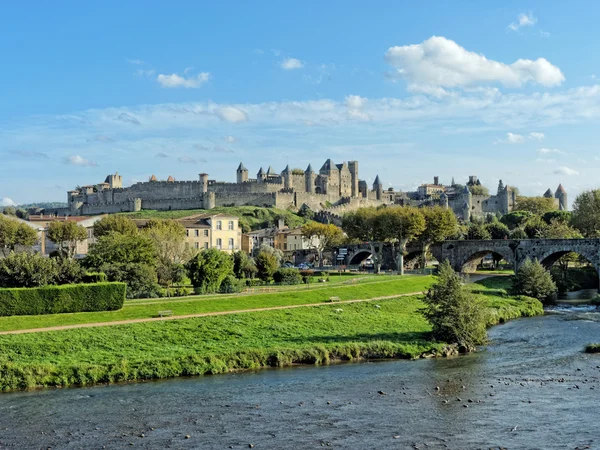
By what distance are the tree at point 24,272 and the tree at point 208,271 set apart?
12.0m

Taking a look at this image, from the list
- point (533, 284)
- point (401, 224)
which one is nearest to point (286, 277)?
point (401, 224)

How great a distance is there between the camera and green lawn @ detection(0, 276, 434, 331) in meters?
32.9

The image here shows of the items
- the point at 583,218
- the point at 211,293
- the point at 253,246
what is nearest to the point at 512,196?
the point at 583,218

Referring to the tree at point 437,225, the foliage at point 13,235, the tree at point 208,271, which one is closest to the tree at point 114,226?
the foliage at point 13,235

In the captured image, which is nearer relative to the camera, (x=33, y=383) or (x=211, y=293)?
(x=33, y=383)

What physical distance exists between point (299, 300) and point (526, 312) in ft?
57.2

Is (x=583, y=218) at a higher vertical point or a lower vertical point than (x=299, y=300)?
higher

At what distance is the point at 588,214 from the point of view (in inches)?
3487

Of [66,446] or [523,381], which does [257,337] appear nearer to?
[523,381]

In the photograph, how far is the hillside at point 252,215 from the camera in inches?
4884

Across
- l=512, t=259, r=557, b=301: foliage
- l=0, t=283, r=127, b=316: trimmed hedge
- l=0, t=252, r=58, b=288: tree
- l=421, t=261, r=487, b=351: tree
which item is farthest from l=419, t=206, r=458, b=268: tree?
l=0, t=252, r=58, b=288: tree

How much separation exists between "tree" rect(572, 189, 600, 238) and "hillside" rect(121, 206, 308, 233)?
50.2 m

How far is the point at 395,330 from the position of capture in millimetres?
37594

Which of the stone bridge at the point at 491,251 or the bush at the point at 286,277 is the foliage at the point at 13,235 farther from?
the stone bridge at the point at 491,251
